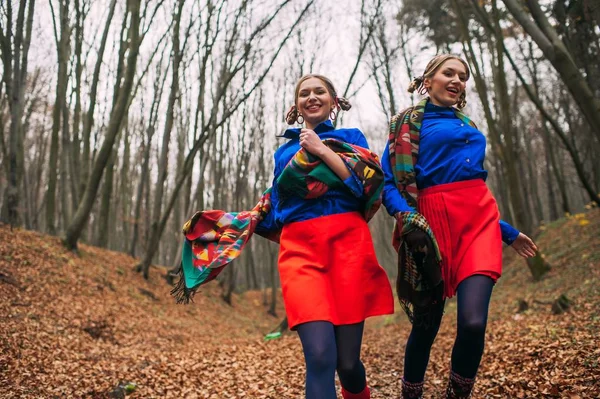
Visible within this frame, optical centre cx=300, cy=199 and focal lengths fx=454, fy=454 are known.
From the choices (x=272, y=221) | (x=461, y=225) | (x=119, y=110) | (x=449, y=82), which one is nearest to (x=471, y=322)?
(x=461, y=225)

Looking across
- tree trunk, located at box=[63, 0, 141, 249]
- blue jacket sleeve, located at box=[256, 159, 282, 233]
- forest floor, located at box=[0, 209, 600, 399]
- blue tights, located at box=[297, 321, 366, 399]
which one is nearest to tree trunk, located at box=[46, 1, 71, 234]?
forest floor, located at box=[0, 209, 600, 399]

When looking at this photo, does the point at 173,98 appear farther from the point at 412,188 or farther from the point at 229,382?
the point at 412,188

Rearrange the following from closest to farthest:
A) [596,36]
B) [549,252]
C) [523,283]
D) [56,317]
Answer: [56,317], [596,36], [523,283], [549,252]

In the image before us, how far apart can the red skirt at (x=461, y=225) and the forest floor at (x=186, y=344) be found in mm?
1223

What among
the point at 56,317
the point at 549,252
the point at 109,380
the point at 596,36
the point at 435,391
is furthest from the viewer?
the point at 549,252

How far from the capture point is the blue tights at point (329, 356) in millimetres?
2168

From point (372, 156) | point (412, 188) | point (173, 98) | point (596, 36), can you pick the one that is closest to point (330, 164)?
point (372, 156)

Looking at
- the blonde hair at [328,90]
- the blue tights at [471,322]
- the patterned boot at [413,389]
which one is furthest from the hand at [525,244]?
the blonde hair at [328,90]

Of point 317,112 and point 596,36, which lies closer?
point 317,112

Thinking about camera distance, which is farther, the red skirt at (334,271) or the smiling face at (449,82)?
the smiling face at (449,82)

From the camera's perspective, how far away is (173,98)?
12.2 metres

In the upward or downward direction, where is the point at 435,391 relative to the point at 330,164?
downward

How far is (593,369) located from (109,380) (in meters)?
4.29

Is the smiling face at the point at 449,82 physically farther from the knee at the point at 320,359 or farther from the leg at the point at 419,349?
the knee at the point at 320,359
